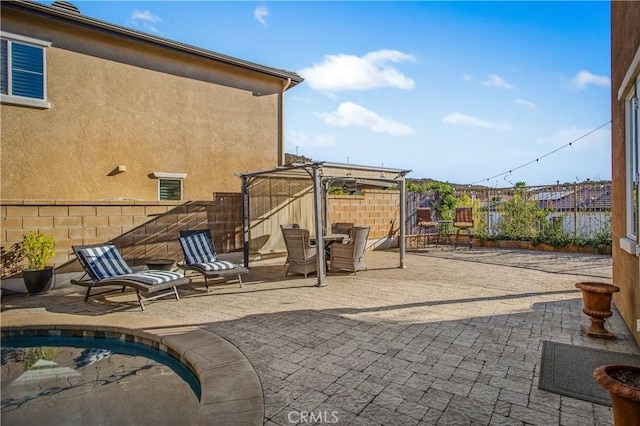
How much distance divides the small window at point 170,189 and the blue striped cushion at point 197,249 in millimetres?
3069

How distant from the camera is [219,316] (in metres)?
5.81

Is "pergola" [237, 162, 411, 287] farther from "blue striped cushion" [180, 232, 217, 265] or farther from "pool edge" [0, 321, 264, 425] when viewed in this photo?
"pool edge" [0, 321, 264, 425]

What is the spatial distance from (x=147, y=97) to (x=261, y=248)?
18.0 ft

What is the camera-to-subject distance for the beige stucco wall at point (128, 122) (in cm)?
903

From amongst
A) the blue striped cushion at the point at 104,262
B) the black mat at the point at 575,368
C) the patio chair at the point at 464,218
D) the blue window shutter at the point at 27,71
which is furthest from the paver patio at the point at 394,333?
the blue window shutter at the point at 27,71

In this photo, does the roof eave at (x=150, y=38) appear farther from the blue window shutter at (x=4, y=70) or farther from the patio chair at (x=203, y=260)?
the patio chair at (x=203, y=260)

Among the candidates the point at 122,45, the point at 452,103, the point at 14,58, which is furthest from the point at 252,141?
the point at 452,103

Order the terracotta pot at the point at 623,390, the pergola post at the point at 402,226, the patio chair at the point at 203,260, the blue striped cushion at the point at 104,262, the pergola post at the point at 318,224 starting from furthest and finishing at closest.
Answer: the pergola post at the point at 402,226
the pergola post at the point at 318,224
the patio chair at the point at 203,260
the blue striped cushion at the point at 104,262
the terracotta pot at the point at 623,390

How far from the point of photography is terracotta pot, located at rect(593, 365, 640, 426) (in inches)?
85.7

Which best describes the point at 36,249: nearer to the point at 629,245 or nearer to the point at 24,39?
the point at 24,39

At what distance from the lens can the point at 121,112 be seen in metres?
10.3

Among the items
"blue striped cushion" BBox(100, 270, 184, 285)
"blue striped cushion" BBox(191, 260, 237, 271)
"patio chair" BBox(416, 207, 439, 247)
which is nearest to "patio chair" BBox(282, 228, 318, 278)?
"blue striped cushion" BBox(191, 260, 237, 271)

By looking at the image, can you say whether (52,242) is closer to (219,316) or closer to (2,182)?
(2,182)

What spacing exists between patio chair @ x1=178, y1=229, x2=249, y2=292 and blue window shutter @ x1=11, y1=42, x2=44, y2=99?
519cm
